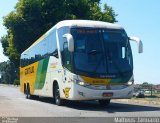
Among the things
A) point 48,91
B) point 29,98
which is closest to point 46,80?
point 48,91

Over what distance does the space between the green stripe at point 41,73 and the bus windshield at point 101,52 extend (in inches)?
193

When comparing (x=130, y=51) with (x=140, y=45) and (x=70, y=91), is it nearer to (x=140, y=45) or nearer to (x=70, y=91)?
(x=140, y=45)

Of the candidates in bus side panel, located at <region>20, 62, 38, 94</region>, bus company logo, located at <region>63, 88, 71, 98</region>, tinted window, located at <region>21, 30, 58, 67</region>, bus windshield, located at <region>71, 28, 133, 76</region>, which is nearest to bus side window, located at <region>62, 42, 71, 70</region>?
bus windshield, located at <region>71, 28, 133, 76</region>

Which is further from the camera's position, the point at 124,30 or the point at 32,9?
the point at 32,9

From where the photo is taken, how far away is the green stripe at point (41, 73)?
23.6 meters

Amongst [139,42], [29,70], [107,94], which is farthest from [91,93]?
[29,70]

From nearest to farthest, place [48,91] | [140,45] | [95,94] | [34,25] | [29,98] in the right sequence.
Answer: [95,94] → [140,45] → [48,91] → [29,98] → [34,25]

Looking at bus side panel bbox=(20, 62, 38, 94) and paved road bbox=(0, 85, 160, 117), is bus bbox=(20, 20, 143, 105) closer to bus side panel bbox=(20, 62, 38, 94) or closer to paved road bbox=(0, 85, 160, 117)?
paved road bbox=(0, 85, 160, 117)

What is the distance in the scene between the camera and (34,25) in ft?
134

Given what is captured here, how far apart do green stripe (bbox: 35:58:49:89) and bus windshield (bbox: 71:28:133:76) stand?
491cm

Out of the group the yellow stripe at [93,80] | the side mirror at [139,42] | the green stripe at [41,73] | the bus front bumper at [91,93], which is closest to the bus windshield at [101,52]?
the yellow stripe at [93,80]

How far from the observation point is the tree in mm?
40688

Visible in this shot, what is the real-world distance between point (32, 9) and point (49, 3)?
1.69 m

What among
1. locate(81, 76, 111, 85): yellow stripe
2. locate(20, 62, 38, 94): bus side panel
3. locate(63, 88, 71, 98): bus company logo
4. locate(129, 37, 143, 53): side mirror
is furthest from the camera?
locate(20, 62, 38, 94): bus side panel
